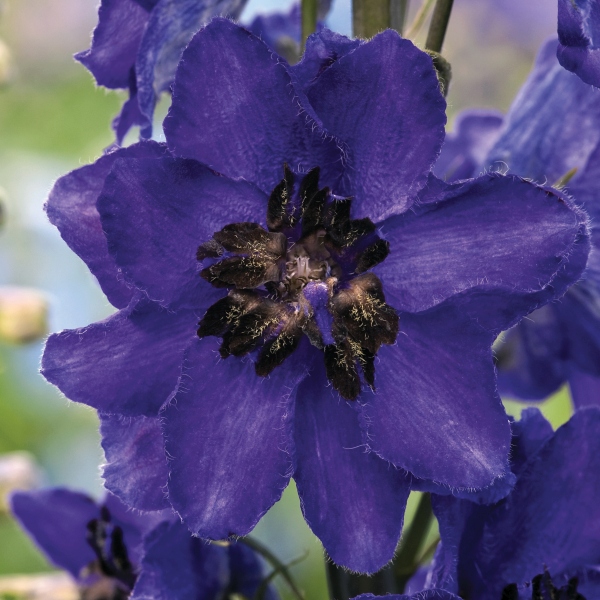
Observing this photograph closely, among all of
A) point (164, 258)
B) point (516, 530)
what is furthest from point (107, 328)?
point (516, 530)

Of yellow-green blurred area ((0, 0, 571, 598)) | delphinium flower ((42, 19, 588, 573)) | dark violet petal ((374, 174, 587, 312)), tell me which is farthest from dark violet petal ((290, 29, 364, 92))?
yellow-green blurred area ((0, 0, 571, 598))

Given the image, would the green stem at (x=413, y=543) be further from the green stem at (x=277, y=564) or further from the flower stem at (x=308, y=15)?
the flower stem at (x=308, y=15)

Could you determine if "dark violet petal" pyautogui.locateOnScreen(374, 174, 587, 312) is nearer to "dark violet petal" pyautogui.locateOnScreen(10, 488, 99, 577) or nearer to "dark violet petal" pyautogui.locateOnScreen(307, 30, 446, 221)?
"dark violet petal" pyautogui.locateOnScreen(307, 30, 446, 221)

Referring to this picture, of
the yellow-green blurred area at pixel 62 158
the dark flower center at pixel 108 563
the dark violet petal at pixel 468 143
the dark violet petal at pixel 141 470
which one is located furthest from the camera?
the yellow-green blurred area at pixel 62 158

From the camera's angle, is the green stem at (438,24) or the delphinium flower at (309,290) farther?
the green stem at (438,24)

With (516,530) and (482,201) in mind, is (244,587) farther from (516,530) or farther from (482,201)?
(482,201)

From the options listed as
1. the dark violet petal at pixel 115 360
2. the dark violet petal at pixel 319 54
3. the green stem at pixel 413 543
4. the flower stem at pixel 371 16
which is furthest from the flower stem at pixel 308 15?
the green stem at pixel 413 543
